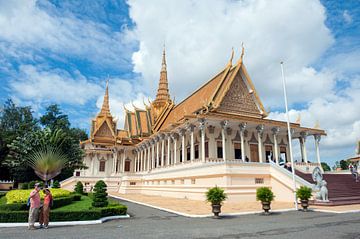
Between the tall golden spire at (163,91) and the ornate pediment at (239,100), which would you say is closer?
the ornate pediment at (239,100)

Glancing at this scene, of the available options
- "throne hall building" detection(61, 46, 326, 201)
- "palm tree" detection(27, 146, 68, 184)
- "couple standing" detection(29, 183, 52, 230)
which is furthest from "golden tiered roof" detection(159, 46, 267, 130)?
"couple standing" detection(29, 183, 52, 230)

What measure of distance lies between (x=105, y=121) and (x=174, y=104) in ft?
42.8

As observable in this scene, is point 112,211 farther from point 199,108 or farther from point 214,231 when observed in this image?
point 199,108

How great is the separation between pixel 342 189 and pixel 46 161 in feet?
59.8

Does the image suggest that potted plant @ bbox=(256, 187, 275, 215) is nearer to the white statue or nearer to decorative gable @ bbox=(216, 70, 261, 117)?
the white statue

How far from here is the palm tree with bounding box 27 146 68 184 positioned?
1496cm

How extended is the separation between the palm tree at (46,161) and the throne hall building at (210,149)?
9.15 meters

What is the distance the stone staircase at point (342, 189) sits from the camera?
13934 mm

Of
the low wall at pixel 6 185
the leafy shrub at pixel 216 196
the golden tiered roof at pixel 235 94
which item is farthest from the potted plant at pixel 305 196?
the low wall at pixel 6 185

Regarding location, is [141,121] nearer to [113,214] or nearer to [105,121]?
[105,121]

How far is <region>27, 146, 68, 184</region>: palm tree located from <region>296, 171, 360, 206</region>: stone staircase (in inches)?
587

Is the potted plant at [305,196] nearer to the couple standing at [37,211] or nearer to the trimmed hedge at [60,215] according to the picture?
the trimmed hedge at [60,215]

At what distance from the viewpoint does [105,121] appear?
41312 millimetres

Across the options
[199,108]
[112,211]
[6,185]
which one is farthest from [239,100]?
[6,185]
